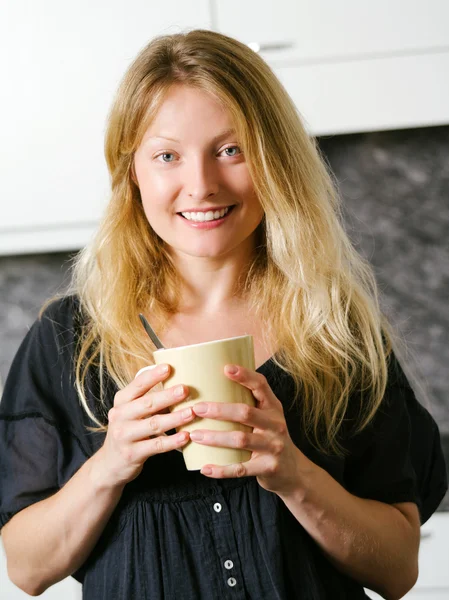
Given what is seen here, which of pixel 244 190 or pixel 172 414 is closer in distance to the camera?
pixel 172 414

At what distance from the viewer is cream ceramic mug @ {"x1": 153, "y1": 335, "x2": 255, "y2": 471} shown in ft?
2.47

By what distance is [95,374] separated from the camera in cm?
105

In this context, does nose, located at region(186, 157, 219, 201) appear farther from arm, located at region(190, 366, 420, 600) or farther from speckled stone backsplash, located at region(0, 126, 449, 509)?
speckled stone backsplash, located at region(0, 126, 449, 509)

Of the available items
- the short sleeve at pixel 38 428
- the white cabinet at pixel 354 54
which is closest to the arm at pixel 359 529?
the short sleeve at pixel 38 428

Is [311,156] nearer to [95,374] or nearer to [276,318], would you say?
[276,318]

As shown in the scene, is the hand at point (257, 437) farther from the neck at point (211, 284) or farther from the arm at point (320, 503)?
the neck at point (211, 284)

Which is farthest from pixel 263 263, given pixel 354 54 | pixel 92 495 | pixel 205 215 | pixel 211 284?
pixel 354 54

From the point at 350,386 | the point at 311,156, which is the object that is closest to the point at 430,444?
the point at 350,386

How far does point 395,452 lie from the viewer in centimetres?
107

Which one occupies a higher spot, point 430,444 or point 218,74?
point 218,74

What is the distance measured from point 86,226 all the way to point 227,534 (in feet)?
2.87

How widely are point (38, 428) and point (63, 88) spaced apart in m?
0.80

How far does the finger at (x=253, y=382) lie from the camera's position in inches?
30.0

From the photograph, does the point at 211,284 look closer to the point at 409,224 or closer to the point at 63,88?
the point at 63,88
